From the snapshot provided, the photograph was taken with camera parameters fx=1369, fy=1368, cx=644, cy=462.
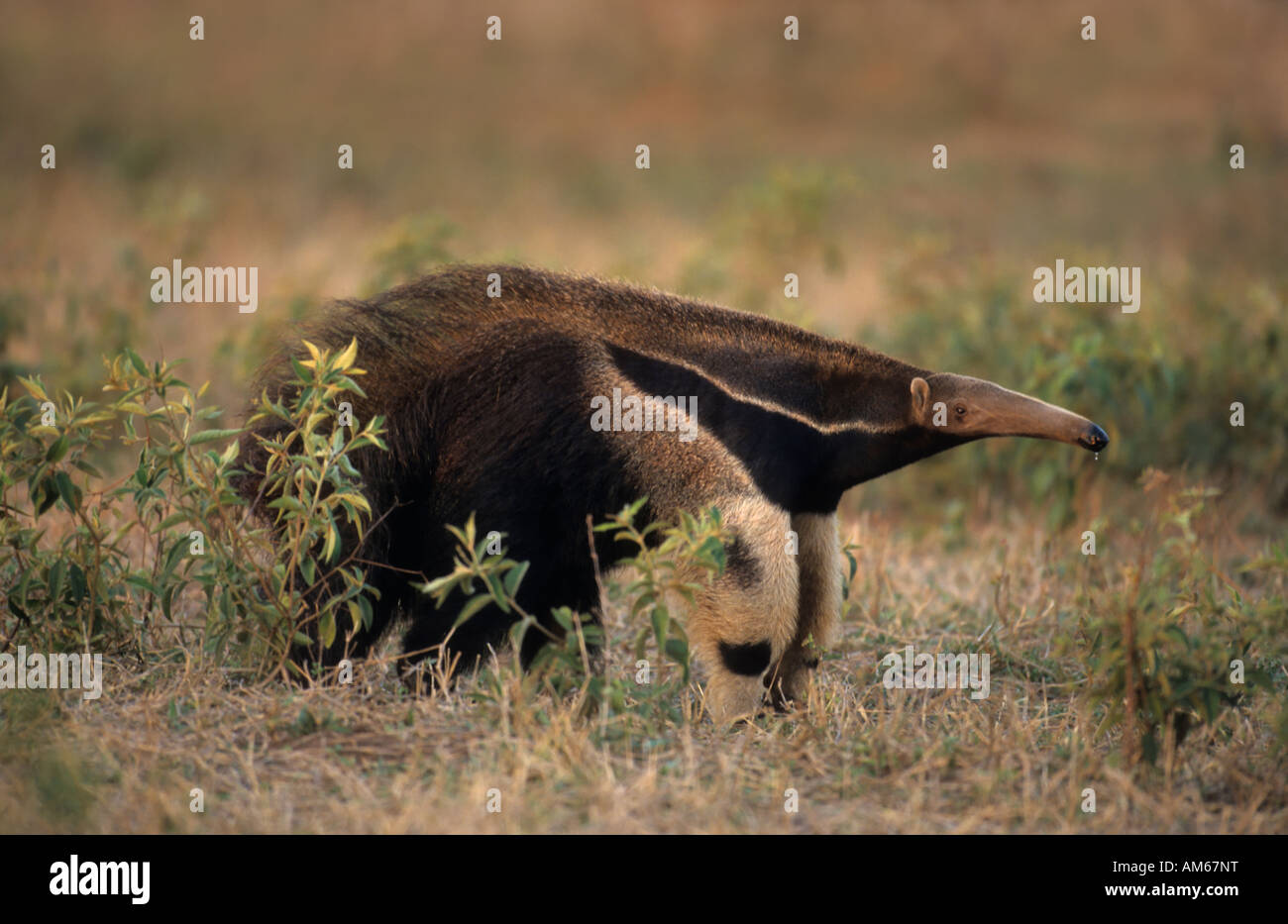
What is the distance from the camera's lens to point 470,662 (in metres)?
5.88

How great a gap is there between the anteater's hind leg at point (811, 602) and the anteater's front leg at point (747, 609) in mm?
296

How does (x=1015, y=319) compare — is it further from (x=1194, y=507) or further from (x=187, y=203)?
(x=187, y=203)

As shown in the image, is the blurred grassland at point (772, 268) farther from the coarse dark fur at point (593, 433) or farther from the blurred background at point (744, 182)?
the coarse dark fur at point (593, 433)

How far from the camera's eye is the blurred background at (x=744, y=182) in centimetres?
1022

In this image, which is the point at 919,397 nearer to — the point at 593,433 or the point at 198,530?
the point at 593,433

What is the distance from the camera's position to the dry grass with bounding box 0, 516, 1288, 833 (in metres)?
4.49

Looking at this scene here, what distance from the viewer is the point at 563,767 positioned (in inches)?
191

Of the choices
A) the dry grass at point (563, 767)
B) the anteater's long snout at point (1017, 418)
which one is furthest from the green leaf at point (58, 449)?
the anteater's long snout at point (1017, 418)

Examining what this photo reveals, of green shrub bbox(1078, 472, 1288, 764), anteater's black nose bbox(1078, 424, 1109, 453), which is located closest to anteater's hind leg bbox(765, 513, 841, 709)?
anteater's black nose bbox(1078, 424, 1109, 453)

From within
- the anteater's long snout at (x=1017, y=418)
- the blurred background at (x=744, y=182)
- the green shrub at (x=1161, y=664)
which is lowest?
the green shrub at (x=1161, y=664)

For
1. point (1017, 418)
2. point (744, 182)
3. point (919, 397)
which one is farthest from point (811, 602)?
point (744, 182)

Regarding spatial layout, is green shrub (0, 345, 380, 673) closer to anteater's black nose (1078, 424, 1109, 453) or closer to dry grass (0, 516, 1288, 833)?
dry grass (0, 516, 1288, 833)

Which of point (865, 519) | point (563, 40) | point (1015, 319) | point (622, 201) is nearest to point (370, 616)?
point (865, 519)

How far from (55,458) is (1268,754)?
491 centimetres
